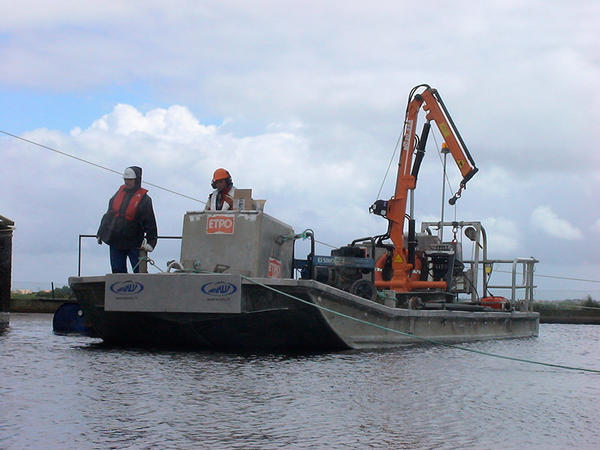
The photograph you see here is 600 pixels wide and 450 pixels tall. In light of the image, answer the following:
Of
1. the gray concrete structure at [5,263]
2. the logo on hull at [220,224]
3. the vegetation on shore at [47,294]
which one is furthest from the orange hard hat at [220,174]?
the vegetation on shore at [47,294]

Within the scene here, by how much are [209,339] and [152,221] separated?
61.8 inches

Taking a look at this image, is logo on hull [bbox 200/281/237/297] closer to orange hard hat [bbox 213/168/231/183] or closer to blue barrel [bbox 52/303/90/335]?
orange hard hat [bbox 213/168/231/183]

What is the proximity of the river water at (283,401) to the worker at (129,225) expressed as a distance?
126 cm

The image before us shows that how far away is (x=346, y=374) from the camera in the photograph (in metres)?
7.79

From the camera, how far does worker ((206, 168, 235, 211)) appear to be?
34.5 feet

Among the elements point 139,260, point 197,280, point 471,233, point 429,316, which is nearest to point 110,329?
point 139,260

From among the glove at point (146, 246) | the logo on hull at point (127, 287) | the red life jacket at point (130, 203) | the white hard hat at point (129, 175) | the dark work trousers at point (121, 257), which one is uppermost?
the white hard hat at point (129, 175)

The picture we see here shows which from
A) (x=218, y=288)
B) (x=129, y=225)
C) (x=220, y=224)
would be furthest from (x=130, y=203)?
(x=218, y=288)

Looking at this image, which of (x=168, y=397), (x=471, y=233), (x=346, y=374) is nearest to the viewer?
(x=168, y=397)

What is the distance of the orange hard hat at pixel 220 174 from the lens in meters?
10.5

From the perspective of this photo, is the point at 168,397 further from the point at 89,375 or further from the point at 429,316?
the point at 429,316

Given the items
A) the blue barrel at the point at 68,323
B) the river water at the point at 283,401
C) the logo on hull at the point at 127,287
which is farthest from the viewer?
the blue barrel at the point at 68,323

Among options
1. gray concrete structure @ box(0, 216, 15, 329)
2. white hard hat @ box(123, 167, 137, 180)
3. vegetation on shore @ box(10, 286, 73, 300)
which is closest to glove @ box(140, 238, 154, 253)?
white hard hat @ box(123, 167, 137, 180)

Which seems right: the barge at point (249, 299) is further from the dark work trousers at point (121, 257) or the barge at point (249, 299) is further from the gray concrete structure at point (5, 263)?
the gray concrete structure at point (5, 263)
